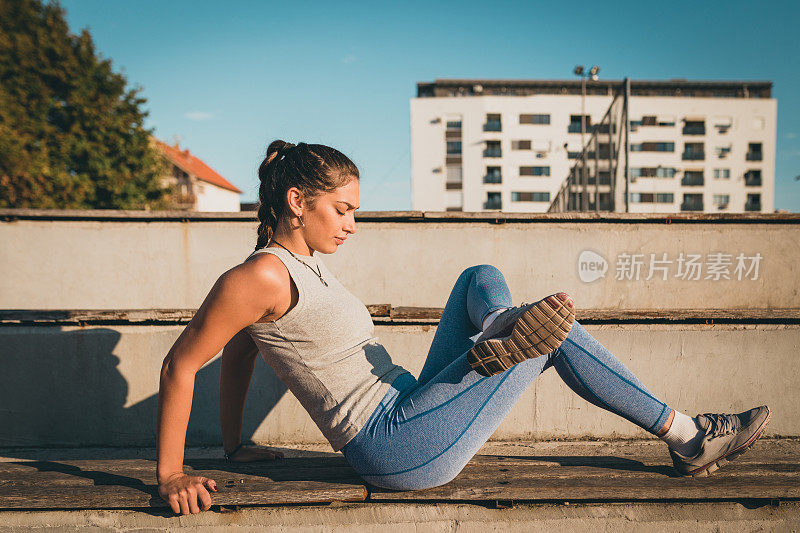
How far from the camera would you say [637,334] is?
9.61ft

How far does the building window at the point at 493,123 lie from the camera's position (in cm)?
5938

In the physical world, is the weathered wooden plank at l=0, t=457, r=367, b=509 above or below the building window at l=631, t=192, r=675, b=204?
below

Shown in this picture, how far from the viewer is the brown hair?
1.71 metres

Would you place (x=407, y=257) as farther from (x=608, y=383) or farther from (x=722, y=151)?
(x=722, y=151)

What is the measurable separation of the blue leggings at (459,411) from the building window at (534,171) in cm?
6252

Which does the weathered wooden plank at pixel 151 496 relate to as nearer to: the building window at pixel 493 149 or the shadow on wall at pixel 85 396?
the shadow on wall at pixel 85 396

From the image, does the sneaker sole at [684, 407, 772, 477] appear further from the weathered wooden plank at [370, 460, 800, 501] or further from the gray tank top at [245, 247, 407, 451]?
the gray tank top at [245, 247, 407, 451]

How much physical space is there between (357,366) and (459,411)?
16.7 inches

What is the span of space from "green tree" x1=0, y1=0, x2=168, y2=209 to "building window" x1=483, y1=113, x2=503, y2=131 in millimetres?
45157

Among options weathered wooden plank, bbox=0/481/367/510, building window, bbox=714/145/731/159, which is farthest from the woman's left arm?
building window, bbox=714/145/731/159

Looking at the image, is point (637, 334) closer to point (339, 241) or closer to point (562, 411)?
point (562, 411)

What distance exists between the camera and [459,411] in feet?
5.16
